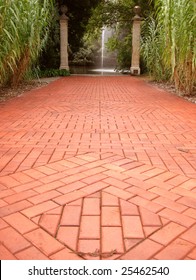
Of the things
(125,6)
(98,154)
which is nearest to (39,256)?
(98,154)

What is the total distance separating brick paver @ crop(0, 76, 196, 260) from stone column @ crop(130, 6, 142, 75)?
816cm

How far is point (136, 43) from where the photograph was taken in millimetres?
11625

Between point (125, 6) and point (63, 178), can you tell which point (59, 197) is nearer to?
point (63, 178)

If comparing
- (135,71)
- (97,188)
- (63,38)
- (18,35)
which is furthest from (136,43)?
(97,188)

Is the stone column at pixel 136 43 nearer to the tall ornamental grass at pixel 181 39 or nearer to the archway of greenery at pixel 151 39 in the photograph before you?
the archway of greenery at pixel 151 39

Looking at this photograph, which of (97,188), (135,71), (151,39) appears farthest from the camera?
(135,71)

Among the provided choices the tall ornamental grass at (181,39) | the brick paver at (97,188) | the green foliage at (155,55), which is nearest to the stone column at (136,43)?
the green foliage at (155,55)

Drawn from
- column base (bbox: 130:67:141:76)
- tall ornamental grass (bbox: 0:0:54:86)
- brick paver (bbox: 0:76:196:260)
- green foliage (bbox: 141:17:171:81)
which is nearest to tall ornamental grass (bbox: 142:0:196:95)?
green foliage (bbox: 141:17:171:81)

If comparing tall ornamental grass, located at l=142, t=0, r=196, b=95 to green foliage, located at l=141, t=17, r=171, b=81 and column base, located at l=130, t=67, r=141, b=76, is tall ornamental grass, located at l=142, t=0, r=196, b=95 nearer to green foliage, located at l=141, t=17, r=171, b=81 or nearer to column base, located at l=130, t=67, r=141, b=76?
green foliage, located at l=141, t=17, r=171, b=81

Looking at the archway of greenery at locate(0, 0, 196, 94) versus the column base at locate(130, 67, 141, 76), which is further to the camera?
the column base at locate(130, 67, 141, 76)

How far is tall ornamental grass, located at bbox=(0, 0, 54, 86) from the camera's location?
5434 mm

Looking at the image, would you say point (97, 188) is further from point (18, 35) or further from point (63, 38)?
point (63, 38)

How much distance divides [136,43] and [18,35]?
6542 mm

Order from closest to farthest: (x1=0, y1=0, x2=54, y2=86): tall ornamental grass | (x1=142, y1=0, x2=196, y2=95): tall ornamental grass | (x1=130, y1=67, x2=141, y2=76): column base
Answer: (x1=142, y1=0, x2=196, y2=95): tall ornamental grass
(x1=0, y1=0, x2=54, y2=86): tall ornamental grass
(x1=130, y1=67, x2=141, y2=76): column base
